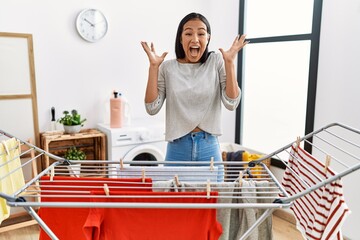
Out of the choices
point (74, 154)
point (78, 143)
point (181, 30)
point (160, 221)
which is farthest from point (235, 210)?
point (78, 143)

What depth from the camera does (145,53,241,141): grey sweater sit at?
1.64m

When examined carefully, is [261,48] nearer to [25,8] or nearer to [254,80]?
[254,80]

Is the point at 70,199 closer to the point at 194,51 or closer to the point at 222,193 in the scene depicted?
the point at 222,193

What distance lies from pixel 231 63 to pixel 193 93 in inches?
9.5

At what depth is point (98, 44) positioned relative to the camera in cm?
325

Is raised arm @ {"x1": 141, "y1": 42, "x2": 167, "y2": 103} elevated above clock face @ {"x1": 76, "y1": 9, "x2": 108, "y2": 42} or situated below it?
below

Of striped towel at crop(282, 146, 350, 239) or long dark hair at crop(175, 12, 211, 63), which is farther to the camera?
long dark hair at crop(175, 12, 211, 63)

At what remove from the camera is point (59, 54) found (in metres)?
3.07

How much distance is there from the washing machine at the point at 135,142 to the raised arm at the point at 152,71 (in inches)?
55.1

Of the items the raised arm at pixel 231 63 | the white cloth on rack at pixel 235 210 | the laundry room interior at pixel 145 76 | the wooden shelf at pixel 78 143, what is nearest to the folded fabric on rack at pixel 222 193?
the white cloth on rack at pixel 235 210

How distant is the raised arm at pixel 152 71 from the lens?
1.55m

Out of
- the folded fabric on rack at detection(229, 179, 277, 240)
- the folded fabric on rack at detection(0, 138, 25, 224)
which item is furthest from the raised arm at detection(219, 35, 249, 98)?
the folded fabric on rack at detection(0, 138, 25, 224)

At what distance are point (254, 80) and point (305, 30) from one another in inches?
31.1

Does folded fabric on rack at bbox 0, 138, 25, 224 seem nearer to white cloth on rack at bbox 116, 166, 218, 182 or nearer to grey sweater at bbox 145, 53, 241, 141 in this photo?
white cloth on rack at bbox 116, 166, 218, 182
